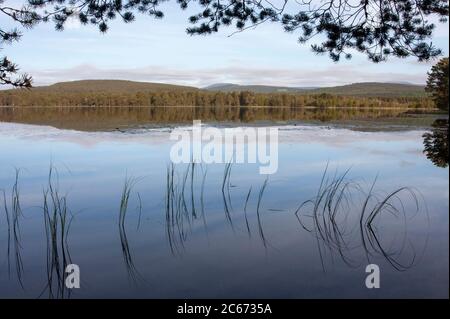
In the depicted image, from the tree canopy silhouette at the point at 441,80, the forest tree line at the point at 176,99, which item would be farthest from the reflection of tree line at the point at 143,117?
the forest tree line at the point at 176,99

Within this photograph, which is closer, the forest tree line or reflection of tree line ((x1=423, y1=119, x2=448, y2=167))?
reflection of tree line ((x1=423, y1=119, x2=448, y2=167))

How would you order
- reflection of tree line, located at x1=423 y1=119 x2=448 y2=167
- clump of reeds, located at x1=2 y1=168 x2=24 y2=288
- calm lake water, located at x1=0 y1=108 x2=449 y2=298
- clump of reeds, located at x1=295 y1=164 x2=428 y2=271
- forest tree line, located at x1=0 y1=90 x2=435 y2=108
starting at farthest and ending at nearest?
forest tree line, located at x1=0 y1=90 x2=435 y2=108 → reflection of tree line, located at x1=423 y1=119 x2=448 y2=167 → clump of reeds, located at x1=295 y1=164 x2=428 y2=271 → clump of reeds, located at x1=2 y1=168 x2=24 y2=288 → calm lake water, located at x1=0 y1=108 x2=449 y2=298

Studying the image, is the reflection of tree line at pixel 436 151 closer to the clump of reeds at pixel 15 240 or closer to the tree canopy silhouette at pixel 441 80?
the tree canopy silhouette at pixel 441 80

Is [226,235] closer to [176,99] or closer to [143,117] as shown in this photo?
[143,117]

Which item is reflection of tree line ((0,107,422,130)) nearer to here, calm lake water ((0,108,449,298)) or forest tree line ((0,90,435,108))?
calm lake water ((0,108,449,298))

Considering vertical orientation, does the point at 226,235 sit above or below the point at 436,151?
below

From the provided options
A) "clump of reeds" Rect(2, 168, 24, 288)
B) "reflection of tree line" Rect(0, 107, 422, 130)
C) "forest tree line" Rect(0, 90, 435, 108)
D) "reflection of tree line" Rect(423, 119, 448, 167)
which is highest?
"forest tree line" Rect(0, 90, 435, 108)

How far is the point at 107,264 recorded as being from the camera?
13.7ft

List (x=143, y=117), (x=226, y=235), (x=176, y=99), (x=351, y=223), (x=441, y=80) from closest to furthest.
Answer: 1. (x=226, y=235)
2. (x=351, y=223)
3. (x=441, y=80)
4. (x=143, y=117)
5. (x=176, y=99)

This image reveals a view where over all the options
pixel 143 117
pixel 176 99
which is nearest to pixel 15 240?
pixel 143 117

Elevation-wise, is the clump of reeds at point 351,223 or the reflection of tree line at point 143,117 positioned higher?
the reflection of tree line at point 143,117

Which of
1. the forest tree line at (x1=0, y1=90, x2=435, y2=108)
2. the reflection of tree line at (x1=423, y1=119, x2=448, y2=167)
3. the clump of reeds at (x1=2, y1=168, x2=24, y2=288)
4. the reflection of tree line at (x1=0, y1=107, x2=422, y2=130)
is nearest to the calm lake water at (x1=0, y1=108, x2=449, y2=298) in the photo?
the clump of reeds at (x1=2, y1=168, x2=24, y2=288)

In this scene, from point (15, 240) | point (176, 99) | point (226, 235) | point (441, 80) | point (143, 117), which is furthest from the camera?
point (176, 99)

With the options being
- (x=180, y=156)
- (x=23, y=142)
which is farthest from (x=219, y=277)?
(x=23, y=142)
